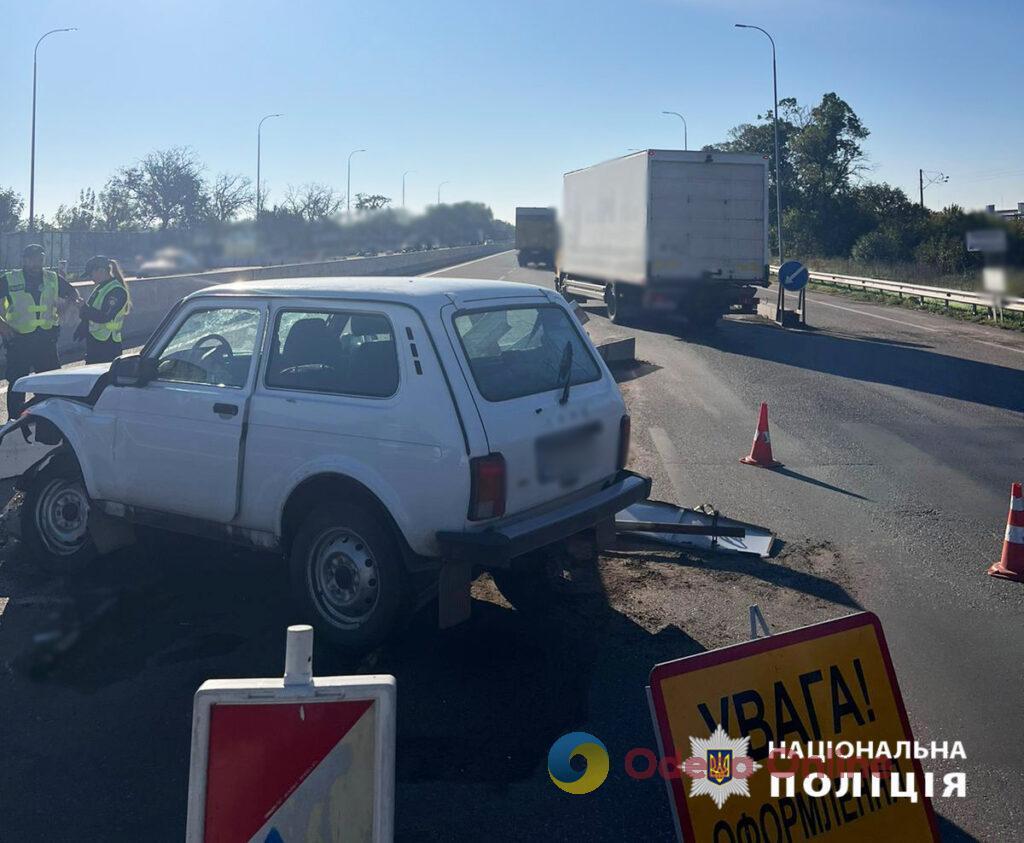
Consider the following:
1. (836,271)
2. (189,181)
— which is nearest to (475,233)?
(189,181)

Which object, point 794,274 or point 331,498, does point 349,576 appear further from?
point 794,274

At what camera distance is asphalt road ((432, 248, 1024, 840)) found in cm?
484

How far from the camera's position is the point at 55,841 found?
3689mm

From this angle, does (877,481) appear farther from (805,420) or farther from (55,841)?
(55,841)

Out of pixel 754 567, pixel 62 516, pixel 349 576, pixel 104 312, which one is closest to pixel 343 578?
pixel 349 576

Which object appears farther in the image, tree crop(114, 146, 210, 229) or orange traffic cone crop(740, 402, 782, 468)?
tree crop(114, 146, 210, 229)

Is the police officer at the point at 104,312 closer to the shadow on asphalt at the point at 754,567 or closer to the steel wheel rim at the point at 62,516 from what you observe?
the steel wheel rim at the point at 62,516

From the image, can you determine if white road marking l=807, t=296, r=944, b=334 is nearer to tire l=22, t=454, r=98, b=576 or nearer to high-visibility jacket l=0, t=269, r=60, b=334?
high-visibility jacket l=0, t=269, r=60, b=334

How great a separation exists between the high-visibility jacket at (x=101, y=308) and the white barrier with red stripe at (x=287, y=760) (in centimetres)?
877

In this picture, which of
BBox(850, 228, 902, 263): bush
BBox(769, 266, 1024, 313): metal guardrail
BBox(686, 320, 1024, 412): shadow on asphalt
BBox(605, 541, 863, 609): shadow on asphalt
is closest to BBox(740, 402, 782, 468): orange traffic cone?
BBox(605, 541, 863, 609): shadow on asphalt

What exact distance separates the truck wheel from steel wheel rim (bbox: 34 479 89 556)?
727 inches

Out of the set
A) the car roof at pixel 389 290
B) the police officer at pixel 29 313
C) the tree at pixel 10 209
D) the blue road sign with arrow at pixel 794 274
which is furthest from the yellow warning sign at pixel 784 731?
the tree at pixel 10 209

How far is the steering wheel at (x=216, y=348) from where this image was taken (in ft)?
19.7

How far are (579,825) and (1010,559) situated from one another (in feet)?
13.4
